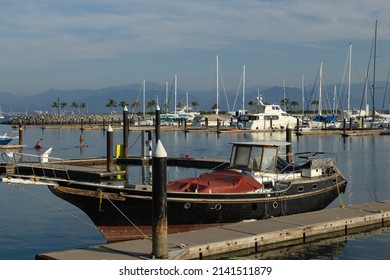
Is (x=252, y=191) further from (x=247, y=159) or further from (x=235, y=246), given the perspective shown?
(x=235, y=246)

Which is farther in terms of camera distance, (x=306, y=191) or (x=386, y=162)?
(x=386, y=162)

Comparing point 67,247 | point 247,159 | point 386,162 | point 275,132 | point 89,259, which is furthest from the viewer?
point 275,132

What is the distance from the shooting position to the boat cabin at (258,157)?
25672 mm

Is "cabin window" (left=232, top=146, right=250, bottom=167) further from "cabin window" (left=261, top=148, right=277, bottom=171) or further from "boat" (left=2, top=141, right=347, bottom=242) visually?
"cabin window" (left=261, top=148, right=277, bottom=171)

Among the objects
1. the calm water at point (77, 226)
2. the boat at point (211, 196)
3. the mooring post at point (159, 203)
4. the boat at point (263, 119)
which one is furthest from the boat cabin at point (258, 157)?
the boat at point (263, 119)

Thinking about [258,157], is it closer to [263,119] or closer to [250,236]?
[250,236]

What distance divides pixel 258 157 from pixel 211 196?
12.4 feet

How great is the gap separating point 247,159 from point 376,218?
220 inches

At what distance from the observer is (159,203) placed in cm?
1655

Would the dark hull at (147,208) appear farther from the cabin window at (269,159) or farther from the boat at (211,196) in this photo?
the cabin window at (269,159)

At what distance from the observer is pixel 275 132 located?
335 feet

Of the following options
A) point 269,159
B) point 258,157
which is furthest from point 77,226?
point 269,159
